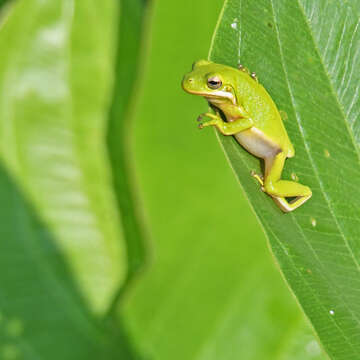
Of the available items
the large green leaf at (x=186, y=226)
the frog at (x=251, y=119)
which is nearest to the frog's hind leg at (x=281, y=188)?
the frog at (x=251, y=119)

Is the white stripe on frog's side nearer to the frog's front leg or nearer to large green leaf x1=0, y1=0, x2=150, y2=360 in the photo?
the frog's front leg

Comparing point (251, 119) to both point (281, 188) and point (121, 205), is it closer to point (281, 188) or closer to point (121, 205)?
point (281, 188)

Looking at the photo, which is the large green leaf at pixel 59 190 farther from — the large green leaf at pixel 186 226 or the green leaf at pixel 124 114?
the large green leaf at pixel 186 226

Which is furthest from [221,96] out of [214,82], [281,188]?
[281,188]

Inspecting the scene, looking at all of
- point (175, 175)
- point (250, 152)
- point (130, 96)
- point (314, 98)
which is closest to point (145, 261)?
point (175, 175)

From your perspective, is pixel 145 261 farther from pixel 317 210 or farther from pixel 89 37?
pixel 317 210
